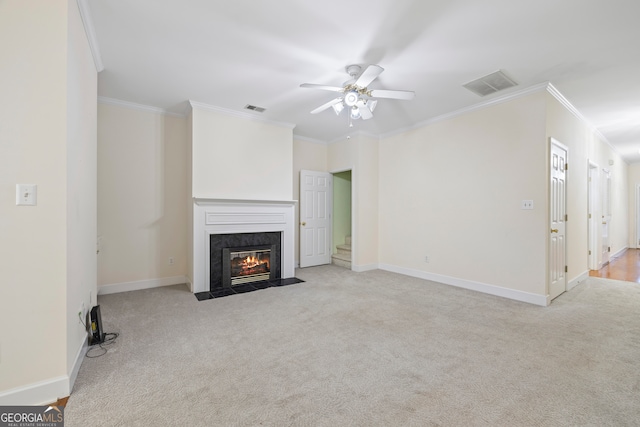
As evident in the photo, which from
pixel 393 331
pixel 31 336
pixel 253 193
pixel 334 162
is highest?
pixel 334 162

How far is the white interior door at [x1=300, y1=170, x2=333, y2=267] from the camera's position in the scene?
5.78m

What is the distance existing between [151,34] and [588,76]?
15.5 ft

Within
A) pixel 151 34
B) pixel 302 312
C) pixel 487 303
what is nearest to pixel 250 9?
pixel 151 34

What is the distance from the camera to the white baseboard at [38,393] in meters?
1.60

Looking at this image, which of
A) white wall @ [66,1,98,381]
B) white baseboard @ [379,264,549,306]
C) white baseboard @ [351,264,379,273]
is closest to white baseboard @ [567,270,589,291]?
white baseboard @ [379,264,549,306]

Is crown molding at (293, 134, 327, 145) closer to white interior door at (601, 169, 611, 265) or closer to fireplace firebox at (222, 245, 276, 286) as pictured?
fireplace firebox at (222, 245, 276, 286)

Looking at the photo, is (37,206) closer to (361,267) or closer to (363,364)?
(363,364)

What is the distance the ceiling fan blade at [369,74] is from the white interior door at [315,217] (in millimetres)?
3149

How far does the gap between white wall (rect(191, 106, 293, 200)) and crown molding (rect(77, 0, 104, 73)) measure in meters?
1.23

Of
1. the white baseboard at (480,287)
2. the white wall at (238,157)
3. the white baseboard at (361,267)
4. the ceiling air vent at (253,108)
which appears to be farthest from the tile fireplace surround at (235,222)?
the white baseboard at (480,287)

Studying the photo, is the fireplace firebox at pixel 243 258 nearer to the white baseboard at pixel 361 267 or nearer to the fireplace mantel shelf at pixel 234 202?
the fireplace mantel shelf at pixel 234 202

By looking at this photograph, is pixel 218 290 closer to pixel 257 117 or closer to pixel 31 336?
pixel 31 336

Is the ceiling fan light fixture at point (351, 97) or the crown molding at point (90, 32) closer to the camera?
the crown molding at point (90, 32)

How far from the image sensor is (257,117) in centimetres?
455
